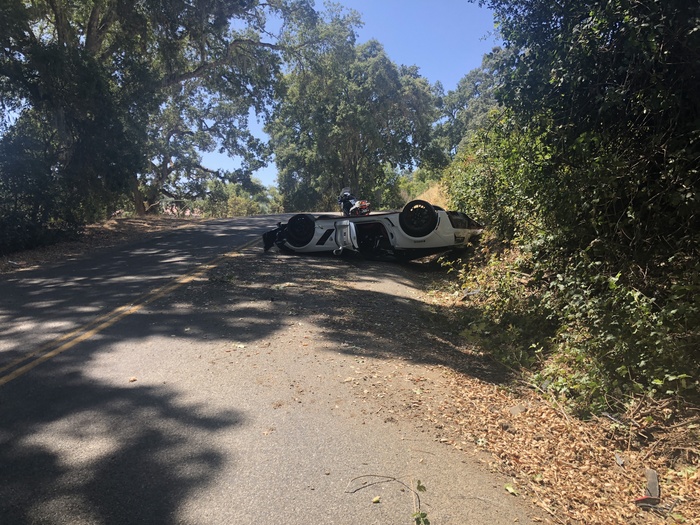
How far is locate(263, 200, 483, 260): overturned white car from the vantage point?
10.9 metres

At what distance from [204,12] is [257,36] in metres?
5.37

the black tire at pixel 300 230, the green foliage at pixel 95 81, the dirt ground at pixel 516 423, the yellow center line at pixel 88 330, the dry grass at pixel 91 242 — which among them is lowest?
the dirt ground at pixel 516 423

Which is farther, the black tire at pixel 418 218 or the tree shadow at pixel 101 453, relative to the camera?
the black tire at pixel 418 218

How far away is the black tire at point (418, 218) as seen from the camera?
10.8 meters

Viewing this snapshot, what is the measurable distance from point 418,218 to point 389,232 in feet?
2.42

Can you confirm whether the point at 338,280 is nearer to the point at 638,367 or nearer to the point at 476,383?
A: the point at 476,383

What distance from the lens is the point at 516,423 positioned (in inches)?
173

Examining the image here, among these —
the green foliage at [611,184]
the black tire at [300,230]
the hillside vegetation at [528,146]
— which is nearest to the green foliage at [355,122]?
the hillside vegetation at [528,146]

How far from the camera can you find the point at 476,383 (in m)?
5.29

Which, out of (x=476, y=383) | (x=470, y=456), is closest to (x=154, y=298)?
(x=476, y=383)

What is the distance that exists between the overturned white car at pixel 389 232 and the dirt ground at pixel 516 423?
3.18 m

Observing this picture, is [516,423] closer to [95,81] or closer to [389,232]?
[389,232]

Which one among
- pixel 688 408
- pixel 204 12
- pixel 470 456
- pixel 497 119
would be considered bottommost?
pixel 470 456

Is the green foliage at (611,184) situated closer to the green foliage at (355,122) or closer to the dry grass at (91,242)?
the dry grass at (91,242)
